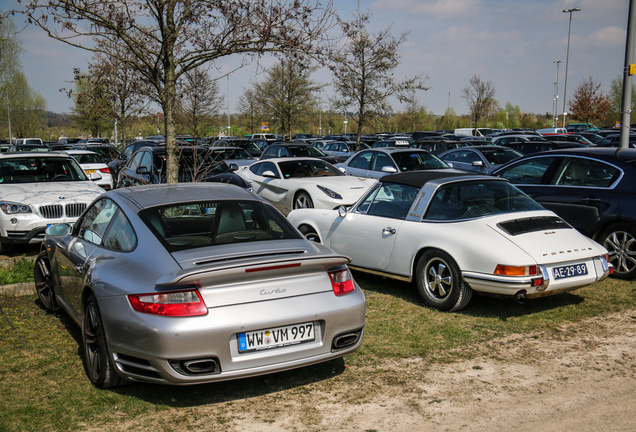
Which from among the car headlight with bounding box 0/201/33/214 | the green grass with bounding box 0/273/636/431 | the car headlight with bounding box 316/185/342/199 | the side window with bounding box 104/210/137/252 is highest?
the side window with bounding box 104/210/137/252

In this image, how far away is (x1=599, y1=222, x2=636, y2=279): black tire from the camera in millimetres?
7133

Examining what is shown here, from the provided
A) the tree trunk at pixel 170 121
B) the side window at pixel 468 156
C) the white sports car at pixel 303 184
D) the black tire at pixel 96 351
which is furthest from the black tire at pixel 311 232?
the side window at pixel 468 156

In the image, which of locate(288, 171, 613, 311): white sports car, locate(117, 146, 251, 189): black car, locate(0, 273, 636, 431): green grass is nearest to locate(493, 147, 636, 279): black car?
locate(0, 273, 636, 431): green grass

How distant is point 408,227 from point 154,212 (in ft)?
10.1

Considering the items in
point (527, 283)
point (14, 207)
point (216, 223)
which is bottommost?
point (527, 283)

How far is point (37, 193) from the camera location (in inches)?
370

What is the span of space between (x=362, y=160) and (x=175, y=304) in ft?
36.3

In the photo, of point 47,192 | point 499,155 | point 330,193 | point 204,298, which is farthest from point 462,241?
point 499,155

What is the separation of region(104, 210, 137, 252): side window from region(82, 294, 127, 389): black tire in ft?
1.40

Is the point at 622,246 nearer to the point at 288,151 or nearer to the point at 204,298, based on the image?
the point at 204,298

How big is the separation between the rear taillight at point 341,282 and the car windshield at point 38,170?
8043mm

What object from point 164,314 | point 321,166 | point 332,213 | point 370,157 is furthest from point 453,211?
point 370,157

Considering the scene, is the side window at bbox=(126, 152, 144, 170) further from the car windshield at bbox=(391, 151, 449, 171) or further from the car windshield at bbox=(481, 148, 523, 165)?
the car windshield at bbox=(481, 148, 523, 165)

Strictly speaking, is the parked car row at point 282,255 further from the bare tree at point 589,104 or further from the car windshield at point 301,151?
the bare tree at point 589,104
